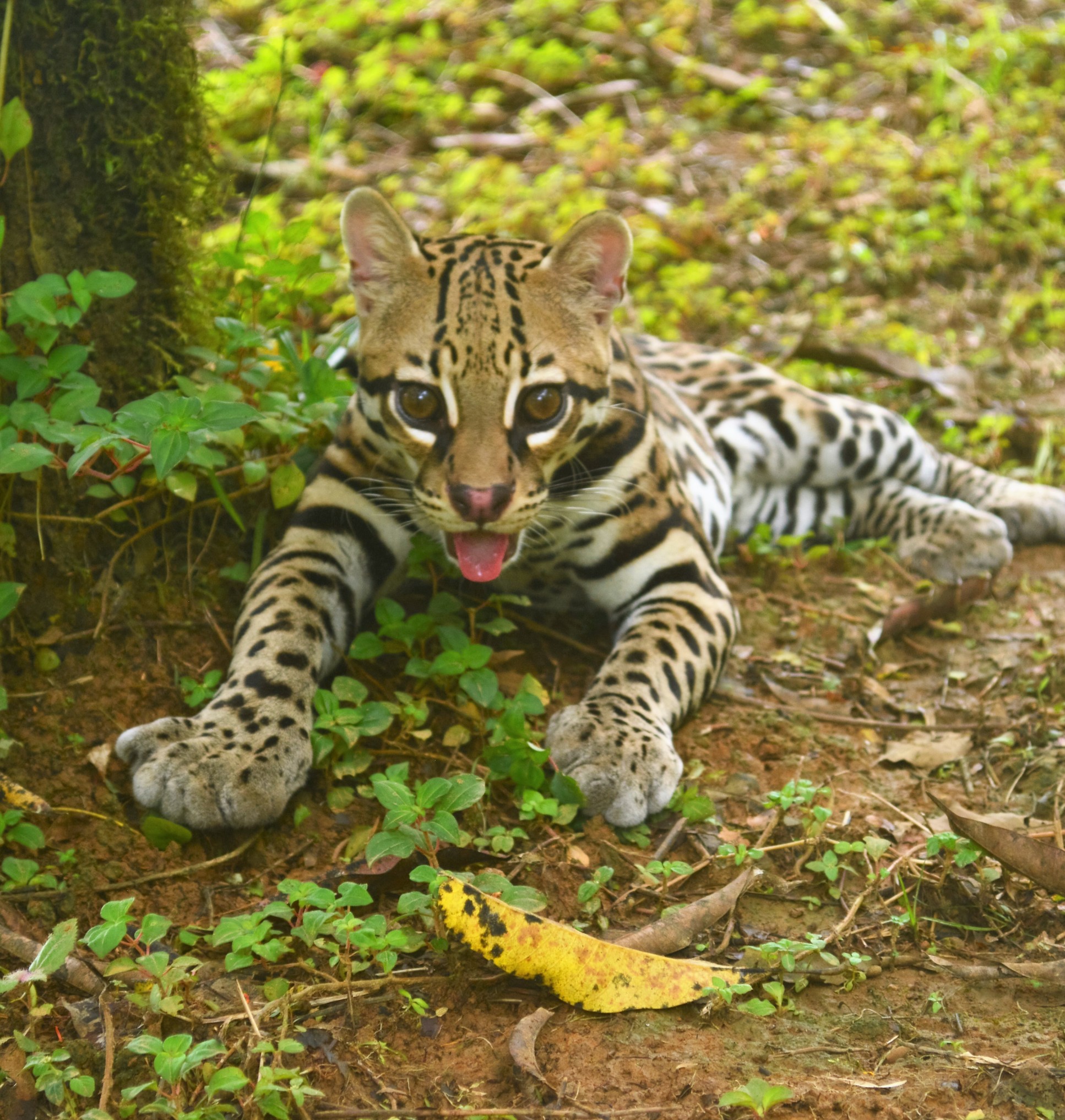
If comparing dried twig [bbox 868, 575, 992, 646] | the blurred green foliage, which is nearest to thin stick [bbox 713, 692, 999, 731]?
dried twig [bbox 868, 575, 992, 646]

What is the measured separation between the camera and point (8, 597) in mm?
3359

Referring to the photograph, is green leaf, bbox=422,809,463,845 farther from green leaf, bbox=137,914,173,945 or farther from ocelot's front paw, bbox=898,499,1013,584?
ocelot's front paw, bbox=898,499,1013,584

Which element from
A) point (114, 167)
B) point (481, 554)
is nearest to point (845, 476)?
point (481, 554)

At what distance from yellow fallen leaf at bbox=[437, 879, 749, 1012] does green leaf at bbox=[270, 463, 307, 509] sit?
6.23 ft

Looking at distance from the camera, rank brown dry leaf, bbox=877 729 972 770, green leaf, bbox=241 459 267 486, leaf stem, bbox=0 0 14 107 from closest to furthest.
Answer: leaf stem, bbox=0 0 14 107, green leaf, bbox=241 459 267 486, brown dry leaf, bbox=877 729 972 770

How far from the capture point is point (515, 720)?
147 inches

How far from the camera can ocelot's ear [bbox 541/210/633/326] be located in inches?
169

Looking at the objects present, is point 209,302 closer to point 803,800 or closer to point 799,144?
point 803,800

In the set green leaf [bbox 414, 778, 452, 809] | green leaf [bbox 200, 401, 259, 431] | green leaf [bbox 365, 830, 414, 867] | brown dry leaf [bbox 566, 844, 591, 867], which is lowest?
brown dry leaf [bbox 566, 844, 591, 867]

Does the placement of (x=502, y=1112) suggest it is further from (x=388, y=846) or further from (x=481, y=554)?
(x=481, y=554)

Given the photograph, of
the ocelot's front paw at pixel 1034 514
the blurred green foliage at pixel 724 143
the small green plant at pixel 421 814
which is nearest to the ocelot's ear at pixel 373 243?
the small green plant at pixel 421 814

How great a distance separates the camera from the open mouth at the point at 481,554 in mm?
4145

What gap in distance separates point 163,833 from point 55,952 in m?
0.73

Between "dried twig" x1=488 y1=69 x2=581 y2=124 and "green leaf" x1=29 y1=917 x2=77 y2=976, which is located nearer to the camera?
"green leaf" x1=29 y1=917 x2=77 y2=976
